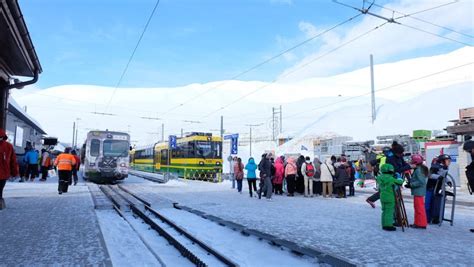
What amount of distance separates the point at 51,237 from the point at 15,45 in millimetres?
5401

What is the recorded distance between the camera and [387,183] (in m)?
7.61

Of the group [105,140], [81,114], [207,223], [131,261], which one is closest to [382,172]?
[207,223]

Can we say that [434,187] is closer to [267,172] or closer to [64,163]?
[267,172]

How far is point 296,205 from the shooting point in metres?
11.9

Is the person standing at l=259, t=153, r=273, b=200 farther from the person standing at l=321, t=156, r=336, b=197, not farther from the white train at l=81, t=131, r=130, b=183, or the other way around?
the white train at l=81, t=131, r=130, b=183

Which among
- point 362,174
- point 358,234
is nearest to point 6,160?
point 358,234

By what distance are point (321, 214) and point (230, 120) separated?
130m

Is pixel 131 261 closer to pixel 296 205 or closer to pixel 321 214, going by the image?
pixel 321 214

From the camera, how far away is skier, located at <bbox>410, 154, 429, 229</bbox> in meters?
7.88

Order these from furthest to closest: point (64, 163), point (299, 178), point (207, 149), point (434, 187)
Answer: point (207, 149), point (299, 178), point (64, 163), point (434, 187)

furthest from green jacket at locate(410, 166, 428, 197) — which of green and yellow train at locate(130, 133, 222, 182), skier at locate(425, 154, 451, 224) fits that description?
green and yellow train at locate(130, 133, 222, 182)

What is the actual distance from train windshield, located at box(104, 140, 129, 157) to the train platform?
12.0 metres

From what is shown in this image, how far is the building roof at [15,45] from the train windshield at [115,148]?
905 cm

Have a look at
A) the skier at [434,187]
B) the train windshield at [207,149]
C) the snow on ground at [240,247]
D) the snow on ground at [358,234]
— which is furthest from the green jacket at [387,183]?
the train windshield at [207,149]
